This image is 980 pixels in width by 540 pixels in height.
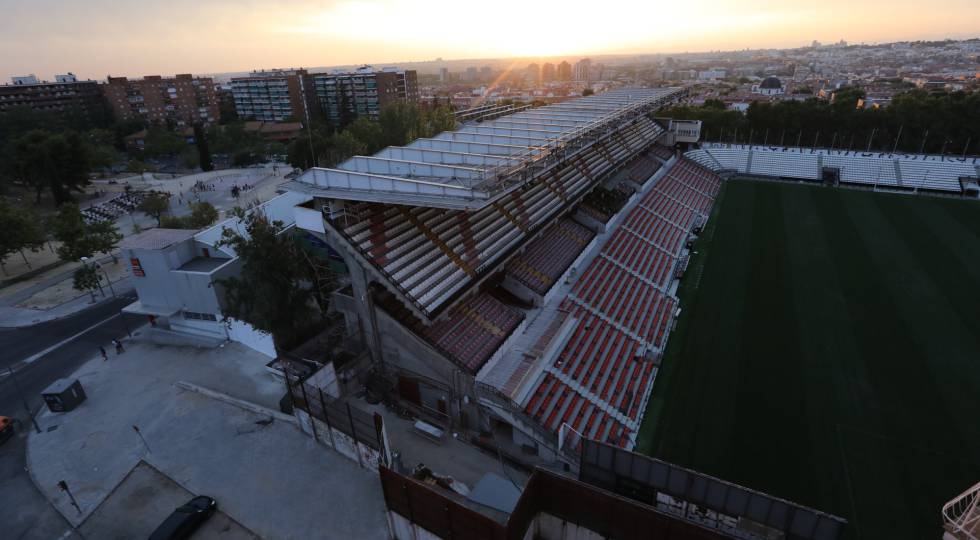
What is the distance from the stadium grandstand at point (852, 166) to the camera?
132 ft

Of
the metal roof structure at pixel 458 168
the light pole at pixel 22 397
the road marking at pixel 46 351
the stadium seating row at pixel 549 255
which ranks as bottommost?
the road marking at pixel 46 351

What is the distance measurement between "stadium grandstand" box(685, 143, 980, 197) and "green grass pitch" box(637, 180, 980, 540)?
43.0 feet

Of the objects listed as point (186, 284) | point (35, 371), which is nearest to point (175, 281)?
point (186, 284)

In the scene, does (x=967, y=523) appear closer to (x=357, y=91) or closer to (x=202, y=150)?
(x=202, y=150)

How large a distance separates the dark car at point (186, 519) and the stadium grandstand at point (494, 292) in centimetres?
621

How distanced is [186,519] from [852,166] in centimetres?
5628

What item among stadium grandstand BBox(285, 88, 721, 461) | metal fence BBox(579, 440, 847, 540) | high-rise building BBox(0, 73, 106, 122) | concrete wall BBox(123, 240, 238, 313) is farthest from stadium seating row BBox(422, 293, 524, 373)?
high-rise building BBox(0, 73, 106, 122)

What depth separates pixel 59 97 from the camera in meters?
88.6

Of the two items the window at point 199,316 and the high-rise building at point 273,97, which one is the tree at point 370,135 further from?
the high-rise building at point 273,97

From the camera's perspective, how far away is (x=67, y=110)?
84.5m

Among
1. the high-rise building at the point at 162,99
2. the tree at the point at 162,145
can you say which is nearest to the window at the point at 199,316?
the tree at the point at 162,145

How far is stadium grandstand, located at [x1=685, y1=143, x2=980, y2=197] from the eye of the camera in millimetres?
40344

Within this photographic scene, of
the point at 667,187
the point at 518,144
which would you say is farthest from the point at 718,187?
the point at 518,144

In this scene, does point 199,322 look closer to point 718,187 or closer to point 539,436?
point 539,436
